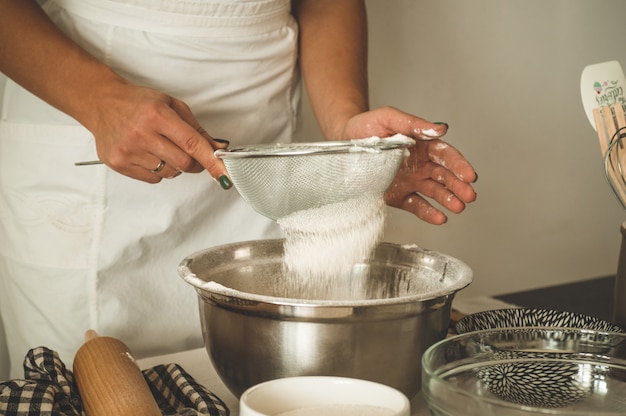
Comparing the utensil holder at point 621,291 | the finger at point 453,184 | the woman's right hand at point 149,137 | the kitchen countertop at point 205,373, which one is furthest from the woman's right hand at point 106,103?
the utensil holder at point 621,291

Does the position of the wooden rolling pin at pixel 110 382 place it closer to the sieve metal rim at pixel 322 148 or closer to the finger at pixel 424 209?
the sieve metal rim at pixel 322 148

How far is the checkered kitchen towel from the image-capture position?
2.25 ft

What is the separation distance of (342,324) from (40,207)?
671mm

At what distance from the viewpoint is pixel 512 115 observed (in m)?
2.33

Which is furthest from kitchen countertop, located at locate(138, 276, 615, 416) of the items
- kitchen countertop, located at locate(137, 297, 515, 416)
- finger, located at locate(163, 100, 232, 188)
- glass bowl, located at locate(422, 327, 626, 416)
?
finger, located at locate(163, 100, 232, 188)

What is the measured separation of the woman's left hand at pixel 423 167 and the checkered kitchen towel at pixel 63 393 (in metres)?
0.45

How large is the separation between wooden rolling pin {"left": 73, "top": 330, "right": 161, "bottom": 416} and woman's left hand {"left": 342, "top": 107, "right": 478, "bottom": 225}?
19.2 inches

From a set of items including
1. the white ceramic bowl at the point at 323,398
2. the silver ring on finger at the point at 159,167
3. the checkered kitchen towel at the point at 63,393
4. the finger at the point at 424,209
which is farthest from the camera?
the finger at the point at 424,209

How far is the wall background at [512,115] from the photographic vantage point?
6.66 feet

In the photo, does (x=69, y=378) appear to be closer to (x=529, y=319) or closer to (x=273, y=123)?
(x=529, y=319)

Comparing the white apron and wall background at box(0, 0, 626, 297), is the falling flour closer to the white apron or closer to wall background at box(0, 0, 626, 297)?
the white apron

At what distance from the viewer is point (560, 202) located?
→ 2539 millimetres

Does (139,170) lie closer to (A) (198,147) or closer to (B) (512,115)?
(A) (198,147)

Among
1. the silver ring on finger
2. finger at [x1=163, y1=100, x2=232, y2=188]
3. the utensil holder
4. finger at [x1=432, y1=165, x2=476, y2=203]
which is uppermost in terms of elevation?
finger at [x1=163, y1=100, x2=232, y2=188]
